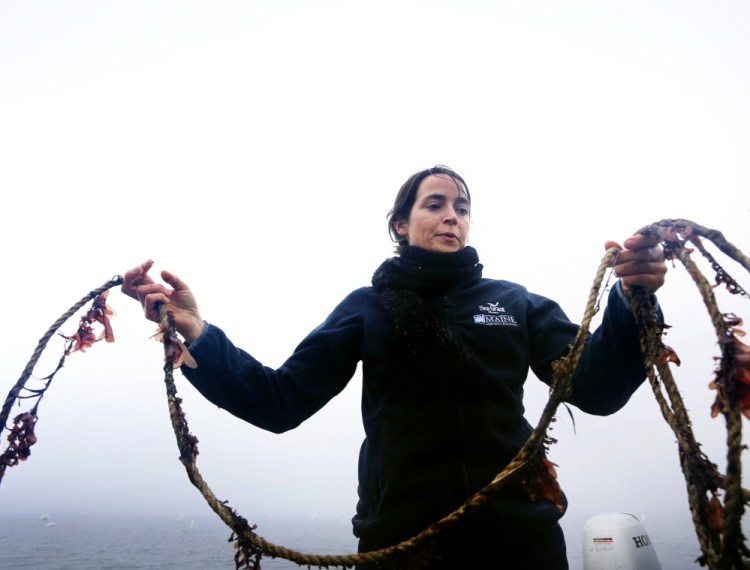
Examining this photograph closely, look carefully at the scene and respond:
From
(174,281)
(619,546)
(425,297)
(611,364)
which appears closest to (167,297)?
(174,281)

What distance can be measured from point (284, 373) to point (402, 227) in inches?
61.9

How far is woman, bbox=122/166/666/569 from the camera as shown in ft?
7.02

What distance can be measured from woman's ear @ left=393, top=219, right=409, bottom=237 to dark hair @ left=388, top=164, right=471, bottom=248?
2 centimetres

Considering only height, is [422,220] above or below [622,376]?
above

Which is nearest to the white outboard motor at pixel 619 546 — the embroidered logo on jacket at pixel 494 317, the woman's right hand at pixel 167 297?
the embroidered logo on jacket at pixel 494 317

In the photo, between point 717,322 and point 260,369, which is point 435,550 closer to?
point 260,369

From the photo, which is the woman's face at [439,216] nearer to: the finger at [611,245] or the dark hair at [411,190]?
the dark hair at [411,190]

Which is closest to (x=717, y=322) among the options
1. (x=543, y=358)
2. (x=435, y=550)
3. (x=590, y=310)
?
(x=590, y=310)

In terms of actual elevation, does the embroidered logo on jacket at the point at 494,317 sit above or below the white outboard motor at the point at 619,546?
above

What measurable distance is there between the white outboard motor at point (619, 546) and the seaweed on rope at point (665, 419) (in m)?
5.89

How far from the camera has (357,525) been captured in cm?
246

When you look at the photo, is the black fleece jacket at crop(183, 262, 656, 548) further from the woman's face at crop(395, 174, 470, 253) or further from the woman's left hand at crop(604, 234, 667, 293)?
the woman's face at crop(395, 174, 470, 253)

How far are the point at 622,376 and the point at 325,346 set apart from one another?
1.69 meters

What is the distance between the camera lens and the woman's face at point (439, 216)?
9.96ft
